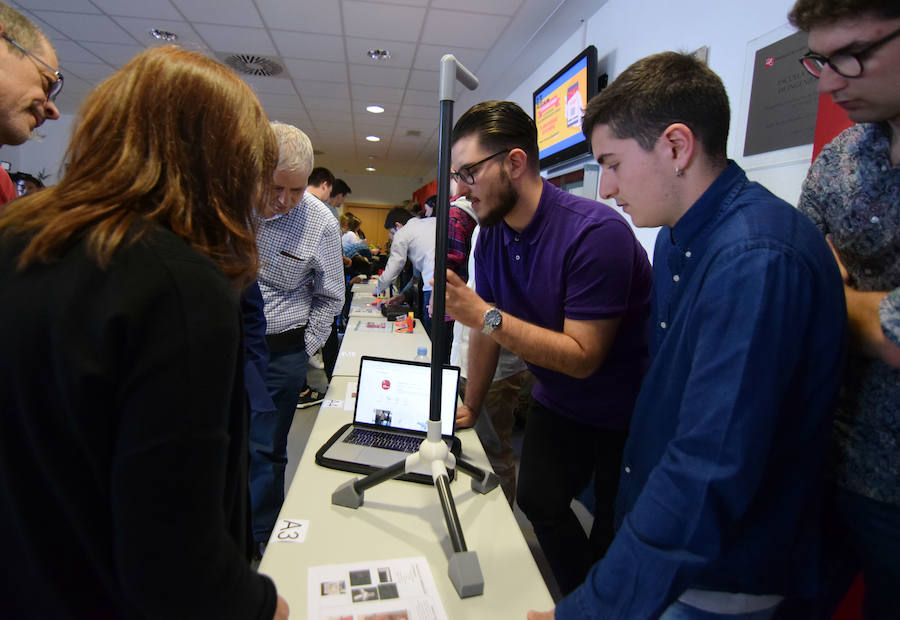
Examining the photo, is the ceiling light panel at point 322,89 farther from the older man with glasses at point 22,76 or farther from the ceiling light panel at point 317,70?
the older man with glasses at point 22,76

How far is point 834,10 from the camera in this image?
71 cm

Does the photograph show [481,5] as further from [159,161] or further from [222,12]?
[159,161]

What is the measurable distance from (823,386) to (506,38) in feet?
12.2

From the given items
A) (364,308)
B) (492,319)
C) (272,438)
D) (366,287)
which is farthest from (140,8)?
(492,319)

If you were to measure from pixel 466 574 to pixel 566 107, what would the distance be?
324cm

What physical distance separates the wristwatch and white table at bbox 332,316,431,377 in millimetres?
966

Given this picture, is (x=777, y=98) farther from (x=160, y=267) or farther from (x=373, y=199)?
(x=373, y=199)

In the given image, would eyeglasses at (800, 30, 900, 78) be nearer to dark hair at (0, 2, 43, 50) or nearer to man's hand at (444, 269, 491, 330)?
man's hand at (444, 269, 491, 330)

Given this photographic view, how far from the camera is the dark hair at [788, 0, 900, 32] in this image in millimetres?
667

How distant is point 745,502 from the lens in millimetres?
629

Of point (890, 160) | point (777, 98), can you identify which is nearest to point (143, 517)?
point (890, 160)

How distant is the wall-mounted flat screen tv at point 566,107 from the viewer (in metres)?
2.92

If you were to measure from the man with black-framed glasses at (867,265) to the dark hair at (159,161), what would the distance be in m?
0.82

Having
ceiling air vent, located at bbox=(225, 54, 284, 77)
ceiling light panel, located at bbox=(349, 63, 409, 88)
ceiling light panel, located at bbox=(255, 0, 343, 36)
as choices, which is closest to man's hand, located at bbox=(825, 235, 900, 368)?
ceiling light panel, located at bbox=(255, 0, 343, 36)
